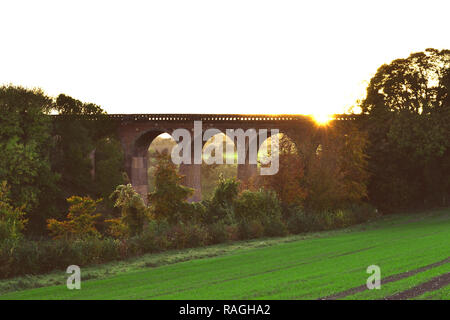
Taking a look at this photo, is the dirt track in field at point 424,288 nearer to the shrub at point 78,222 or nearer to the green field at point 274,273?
the green field at point 274,273

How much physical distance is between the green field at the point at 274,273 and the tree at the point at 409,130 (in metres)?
17.6

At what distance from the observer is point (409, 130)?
47.2 m

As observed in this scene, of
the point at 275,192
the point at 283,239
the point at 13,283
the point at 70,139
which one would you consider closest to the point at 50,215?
the point at 70,139

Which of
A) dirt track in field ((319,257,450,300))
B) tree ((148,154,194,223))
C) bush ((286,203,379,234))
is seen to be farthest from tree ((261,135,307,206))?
dirt track in field ((319,257,450,300))

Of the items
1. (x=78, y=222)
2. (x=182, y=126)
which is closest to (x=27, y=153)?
(x=78, y=222)

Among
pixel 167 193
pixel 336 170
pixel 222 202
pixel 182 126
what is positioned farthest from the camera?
pixel 182 126

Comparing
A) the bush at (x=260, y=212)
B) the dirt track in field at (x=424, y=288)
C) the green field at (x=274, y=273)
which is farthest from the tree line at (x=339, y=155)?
the dirt track in field at (x=424, y=288)

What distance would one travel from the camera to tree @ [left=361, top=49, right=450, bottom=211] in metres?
46.7

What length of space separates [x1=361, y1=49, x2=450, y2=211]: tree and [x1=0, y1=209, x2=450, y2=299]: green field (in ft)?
57.7

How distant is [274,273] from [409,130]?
1243 inches

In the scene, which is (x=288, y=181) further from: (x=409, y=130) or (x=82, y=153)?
(x=82, y=153)

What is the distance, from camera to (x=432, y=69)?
50.2 metres

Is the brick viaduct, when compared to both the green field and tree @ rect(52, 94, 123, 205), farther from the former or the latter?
the green field

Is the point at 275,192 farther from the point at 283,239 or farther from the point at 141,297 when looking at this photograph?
the point at 141,297
